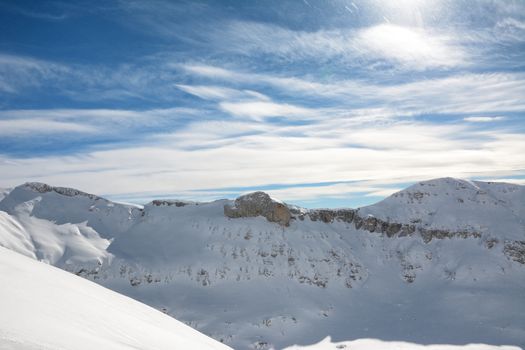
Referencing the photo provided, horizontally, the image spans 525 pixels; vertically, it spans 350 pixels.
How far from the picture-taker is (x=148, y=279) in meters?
47.2

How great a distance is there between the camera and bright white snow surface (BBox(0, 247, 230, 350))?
377 centimetres

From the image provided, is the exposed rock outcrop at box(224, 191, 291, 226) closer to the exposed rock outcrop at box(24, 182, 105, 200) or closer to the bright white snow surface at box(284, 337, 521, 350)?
the bright white snow surface at box(284, 337, 521, 350)

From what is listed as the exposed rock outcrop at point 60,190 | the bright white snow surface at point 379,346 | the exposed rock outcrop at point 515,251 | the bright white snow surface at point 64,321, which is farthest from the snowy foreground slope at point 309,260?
the bright white snow surface at point 64,321

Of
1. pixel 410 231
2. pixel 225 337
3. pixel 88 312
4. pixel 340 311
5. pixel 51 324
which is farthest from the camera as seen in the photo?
pixel 410 231

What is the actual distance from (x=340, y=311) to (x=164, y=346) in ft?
142

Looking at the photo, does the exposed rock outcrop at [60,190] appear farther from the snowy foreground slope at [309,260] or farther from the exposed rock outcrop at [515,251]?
the exposed rock outcrop at [515,251]

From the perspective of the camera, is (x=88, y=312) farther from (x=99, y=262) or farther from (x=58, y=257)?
(x=58, y=257)

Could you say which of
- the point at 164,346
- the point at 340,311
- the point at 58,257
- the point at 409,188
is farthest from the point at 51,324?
the point at 409,188

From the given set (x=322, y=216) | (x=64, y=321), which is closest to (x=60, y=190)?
(x=322, y=216)

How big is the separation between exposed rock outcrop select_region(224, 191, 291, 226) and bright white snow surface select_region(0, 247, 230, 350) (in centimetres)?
5114

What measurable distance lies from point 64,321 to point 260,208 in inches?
2166

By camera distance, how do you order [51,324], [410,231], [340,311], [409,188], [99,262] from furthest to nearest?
[409,188]
[410,231]
[99,262]
[340,311]
[51,324]

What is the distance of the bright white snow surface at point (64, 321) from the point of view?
377cm

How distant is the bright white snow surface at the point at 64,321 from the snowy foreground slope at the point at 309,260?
31.2 metres
